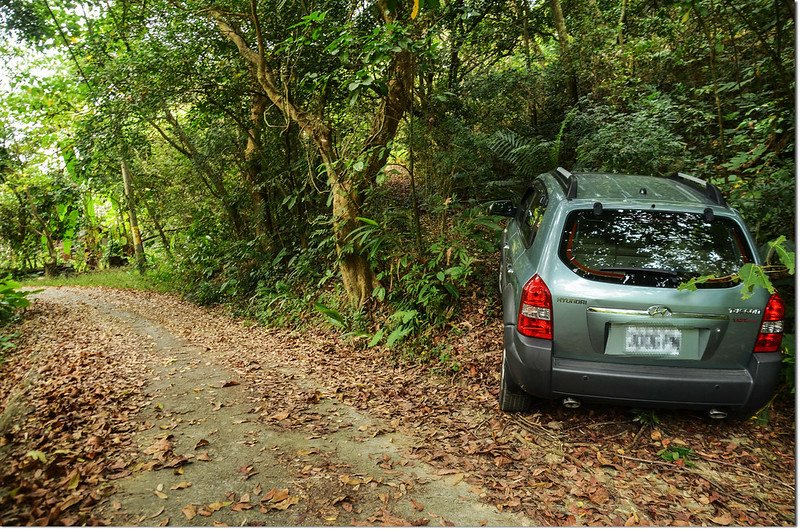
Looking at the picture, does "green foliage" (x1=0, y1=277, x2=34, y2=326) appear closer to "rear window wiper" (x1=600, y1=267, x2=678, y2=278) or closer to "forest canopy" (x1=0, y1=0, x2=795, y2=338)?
"forest canopy" (x1=0, y1=0, x2=795, y2=338)

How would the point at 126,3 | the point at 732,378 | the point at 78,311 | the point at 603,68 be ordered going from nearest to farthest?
1. the point at 732,378
2. the point at 603,68
3. the point at 126,3
4. the point at 78,311

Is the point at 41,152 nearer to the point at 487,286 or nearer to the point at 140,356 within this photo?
the point at 140,356

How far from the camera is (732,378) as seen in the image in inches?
132

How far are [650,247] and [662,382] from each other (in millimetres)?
923

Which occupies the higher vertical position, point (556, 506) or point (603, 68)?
point (603, 68)

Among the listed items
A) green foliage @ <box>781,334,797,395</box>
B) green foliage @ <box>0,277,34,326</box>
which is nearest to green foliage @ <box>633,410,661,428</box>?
green foliage @ <box>781,334,797,395</box>

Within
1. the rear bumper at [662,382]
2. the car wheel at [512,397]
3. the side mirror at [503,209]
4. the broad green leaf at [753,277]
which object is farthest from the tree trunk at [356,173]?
the broad green leaf at [753,277]

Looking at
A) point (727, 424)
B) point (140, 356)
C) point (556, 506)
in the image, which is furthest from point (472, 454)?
point (140, 356)

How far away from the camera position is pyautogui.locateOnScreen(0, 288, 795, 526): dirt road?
3.03 m

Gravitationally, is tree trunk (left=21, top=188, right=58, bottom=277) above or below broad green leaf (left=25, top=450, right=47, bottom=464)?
above

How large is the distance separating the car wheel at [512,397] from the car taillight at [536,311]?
26.5 inches

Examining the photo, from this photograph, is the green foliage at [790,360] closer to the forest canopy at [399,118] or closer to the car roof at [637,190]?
the car roof at [637,190]

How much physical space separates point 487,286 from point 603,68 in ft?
17.3

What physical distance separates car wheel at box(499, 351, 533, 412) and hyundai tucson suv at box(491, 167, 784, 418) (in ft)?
1.55
